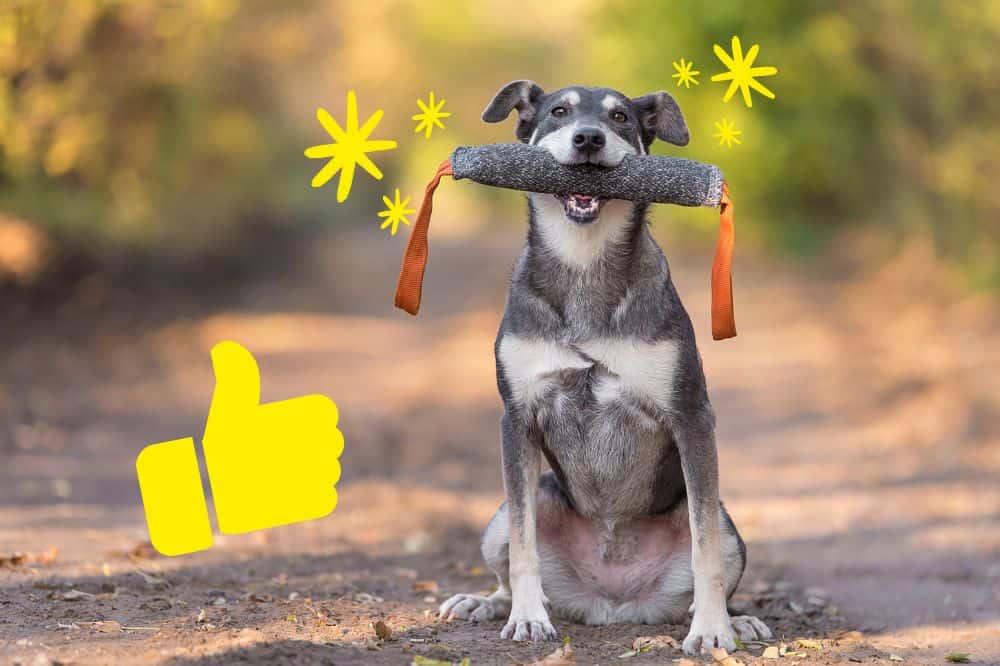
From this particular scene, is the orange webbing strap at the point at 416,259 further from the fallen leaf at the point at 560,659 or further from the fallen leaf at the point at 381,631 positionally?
the fallen leaf at the point at 560,659

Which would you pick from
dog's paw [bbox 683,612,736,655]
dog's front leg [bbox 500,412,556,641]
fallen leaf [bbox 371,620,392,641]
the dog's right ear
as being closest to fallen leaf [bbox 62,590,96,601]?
fallen leaf [bbox 371,620,392,641]

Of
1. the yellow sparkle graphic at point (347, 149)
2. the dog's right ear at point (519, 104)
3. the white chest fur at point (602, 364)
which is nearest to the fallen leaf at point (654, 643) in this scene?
the white chest fur at point (602, 364)

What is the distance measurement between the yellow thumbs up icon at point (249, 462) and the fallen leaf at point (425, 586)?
1353 millimetres

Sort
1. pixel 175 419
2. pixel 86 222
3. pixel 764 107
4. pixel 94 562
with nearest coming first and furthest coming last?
pixel 94 562 < pixel 175 419 < pixel 86 222 < pixel 764 107

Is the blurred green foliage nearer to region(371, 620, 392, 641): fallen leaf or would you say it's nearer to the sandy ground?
the sandy ground

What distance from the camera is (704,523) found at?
17.3 feet

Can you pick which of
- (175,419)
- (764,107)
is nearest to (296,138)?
(764,107)

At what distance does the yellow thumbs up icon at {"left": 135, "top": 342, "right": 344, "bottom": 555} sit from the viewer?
551cm

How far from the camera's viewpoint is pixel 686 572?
566cm

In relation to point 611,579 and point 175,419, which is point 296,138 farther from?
point 611,579

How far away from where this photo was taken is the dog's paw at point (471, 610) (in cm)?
579

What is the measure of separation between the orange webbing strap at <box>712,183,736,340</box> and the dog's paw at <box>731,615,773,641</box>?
130cm

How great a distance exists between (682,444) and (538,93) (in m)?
1.83

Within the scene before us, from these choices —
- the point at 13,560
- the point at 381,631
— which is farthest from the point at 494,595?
the point at 13,560
